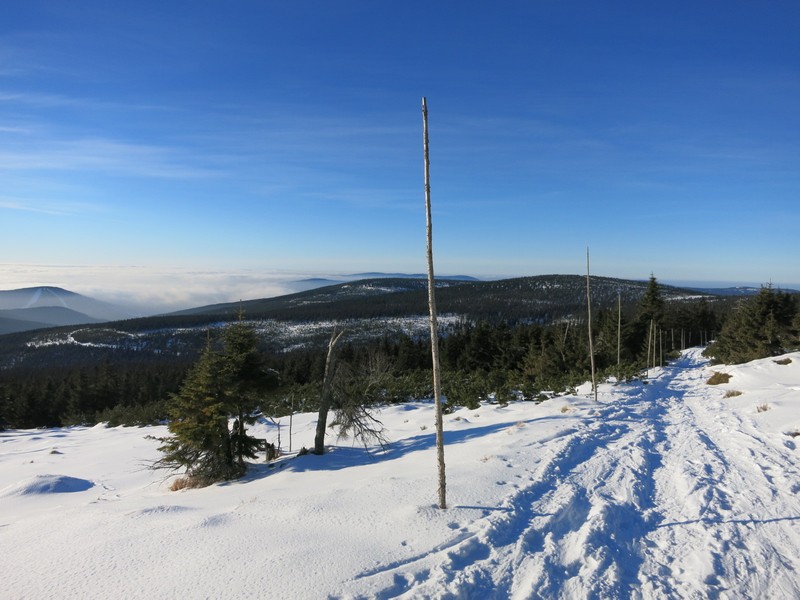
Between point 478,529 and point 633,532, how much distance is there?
272cm

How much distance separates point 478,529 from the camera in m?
7.01

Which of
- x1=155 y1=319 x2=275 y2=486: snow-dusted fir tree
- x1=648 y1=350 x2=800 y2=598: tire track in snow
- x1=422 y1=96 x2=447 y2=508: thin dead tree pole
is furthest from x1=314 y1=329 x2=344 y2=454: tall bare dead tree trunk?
x1=648 y1=350 x2=800 y2=598: tire track in snow

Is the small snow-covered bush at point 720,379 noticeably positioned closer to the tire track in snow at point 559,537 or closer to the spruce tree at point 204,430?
the tire track in snow at point 559,537

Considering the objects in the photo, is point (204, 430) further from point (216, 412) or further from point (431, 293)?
point (431, 293)

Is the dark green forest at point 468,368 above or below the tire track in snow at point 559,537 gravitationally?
below

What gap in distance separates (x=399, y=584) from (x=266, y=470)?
38.2ft

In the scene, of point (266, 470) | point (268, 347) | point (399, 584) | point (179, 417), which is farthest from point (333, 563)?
point (268, 347)

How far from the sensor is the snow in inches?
223

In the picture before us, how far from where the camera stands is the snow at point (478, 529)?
5656mm

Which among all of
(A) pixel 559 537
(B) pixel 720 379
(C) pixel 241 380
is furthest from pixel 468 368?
(A) pixel 559 537

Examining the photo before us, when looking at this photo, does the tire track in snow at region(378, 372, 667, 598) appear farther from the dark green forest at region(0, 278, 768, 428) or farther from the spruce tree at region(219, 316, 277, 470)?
the spruce tree at region(219, 316, 277, 470)

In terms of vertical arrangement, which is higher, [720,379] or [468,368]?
[720,379]

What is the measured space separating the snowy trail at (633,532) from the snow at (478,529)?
31 mm

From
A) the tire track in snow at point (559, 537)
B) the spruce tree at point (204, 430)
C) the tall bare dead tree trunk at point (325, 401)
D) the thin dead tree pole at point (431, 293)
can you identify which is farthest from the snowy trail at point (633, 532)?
the spruce tree at point (204, 430)
